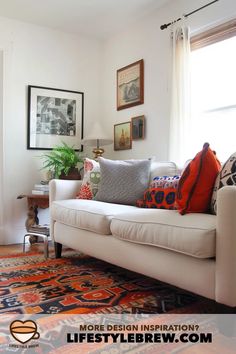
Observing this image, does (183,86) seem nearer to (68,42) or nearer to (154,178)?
(154,178)

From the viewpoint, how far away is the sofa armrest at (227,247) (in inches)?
58.2

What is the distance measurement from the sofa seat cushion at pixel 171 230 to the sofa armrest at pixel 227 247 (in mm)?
61

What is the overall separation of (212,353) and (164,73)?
2.71 m

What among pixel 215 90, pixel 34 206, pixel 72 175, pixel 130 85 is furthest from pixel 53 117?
pixel 215 90

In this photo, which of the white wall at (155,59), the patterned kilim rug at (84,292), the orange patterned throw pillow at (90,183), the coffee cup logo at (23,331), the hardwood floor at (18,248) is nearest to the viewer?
the coffee cup logo at (23,331)

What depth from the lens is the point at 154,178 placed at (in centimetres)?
281

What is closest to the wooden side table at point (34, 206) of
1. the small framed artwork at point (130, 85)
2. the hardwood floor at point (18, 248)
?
the hardwood floor at point (18, 248)

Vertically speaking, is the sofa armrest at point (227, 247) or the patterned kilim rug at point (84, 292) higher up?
the sofa armrest at point (227, 247)

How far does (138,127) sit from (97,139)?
0.50m

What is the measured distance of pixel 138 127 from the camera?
12.5 feet

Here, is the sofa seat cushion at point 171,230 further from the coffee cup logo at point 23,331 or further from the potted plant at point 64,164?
the potted plant at point 64,164

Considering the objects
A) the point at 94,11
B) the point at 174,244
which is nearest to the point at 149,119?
the point at 94,11

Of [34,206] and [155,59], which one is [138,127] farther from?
[34,206]

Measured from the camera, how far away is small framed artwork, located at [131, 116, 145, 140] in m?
3.75
